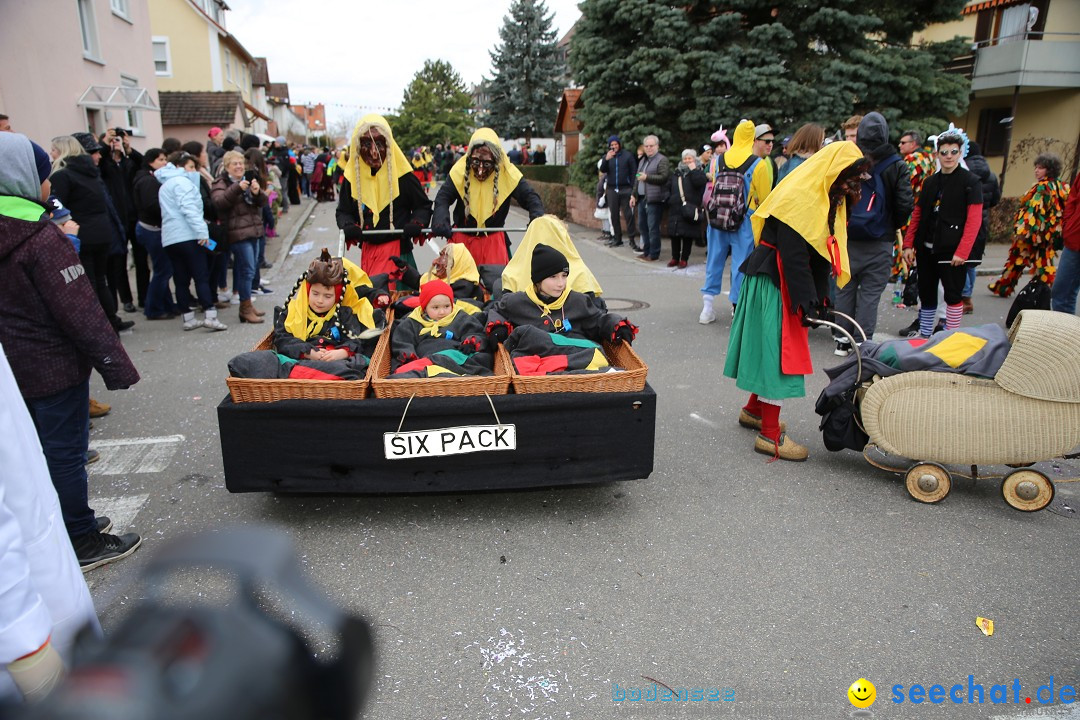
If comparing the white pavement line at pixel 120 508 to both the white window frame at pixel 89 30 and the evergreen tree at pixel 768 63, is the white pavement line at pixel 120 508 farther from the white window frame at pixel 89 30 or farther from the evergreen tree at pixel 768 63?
the white window frame at pixel 89 30

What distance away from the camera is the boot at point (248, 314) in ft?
29.0

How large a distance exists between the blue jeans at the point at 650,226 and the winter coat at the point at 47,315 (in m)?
11.2

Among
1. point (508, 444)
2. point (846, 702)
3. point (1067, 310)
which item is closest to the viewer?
point (846, 702)

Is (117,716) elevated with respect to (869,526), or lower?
elevated

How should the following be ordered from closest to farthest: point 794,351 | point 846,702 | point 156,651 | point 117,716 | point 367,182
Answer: point 117,716, point 156,651, point 846,702, point 794,351, point 367,182

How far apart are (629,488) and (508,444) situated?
102 centimetres

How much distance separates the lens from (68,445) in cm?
351

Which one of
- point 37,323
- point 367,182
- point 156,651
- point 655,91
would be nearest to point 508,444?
point 37,323

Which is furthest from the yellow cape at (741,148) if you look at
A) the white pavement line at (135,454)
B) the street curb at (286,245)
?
the street curb at (286,245)

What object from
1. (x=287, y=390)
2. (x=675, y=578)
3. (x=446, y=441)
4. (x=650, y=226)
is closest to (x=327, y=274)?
(x=287, y=390)

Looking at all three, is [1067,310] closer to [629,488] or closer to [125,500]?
[629,488]

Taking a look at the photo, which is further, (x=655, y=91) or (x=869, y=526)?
(x=655, y=91)

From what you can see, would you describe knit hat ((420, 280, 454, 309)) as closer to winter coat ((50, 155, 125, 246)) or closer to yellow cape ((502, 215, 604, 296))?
yellow cape ((502, 215, 604, 296))

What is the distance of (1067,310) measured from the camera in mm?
7156
